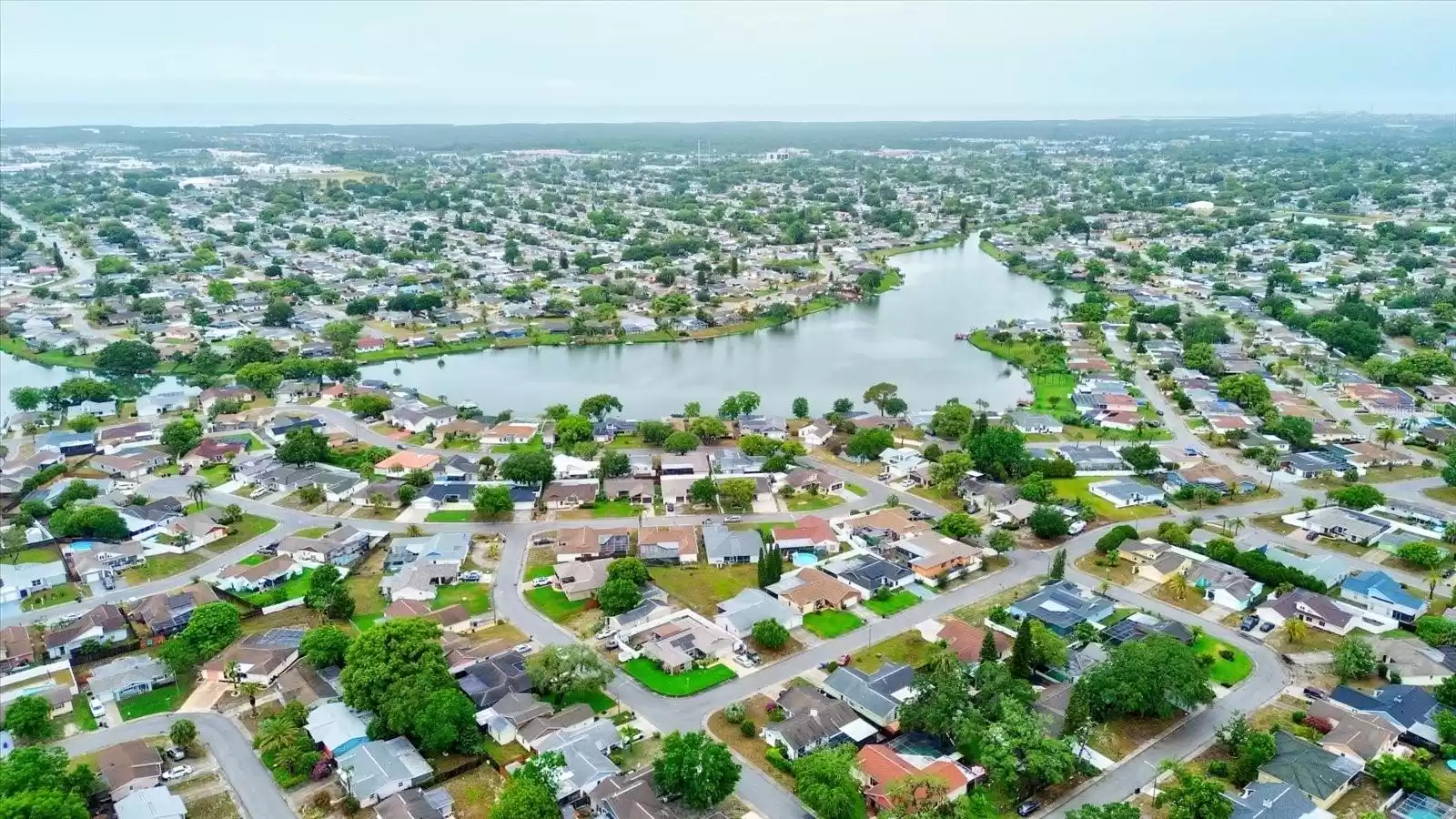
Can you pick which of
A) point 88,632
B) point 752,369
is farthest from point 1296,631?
point 752,369

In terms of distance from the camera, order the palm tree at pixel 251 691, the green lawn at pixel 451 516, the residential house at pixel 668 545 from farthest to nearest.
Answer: the green lawn at pixel 451 516 < the residential house at pixel 668 545 < the palm tree at pixel 251 691

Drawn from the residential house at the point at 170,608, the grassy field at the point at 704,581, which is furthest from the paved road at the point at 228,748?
the grassy field at the point at 704,581

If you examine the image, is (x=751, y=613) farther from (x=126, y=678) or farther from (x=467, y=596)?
(x=126, y=678)

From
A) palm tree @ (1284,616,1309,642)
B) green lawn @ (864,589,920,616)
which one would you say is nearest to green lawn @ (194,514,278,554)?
green lawn @ (864,589,920,616)

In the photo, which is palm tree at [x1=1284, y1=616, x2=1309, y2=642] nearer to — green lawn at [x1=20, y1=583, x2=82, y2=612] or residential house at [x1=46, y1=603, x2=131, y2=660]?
residential house at [x1=46, y1=603, x2=131, y2=660]

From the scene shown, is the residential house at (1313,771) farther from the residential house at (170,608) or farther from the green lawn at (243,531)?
the green lawn at (243,531)

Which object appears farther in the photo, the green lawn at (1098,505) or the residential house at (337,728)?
the green lawn at (1098,505)
